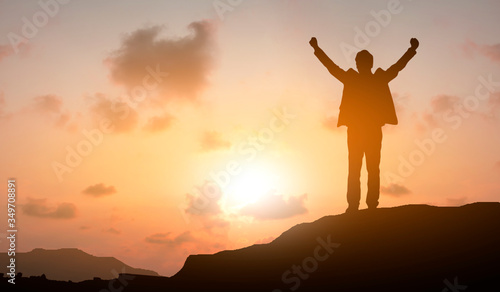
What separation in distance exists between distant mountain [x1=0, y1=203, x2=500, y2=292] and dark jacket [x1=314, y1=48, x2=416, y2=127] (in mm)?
2701

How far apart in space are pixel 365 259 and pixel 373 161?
3.34m

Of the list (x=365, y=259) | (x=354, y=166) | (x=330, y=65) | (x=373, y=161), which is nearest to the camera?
(x=365, y=259)

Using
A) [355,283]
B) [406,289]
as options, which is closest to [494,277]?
[406,289]

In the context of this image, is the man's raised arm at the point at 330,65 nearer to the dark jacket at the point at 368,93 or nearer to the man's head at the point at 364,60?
the dark jacket at the point at 368,93

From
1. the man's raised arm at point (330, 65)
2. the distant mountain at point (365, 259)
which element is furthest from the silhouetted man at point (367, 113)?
the distant mountain at point (365, 259)

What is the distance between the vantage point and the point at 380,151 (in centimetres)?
1430

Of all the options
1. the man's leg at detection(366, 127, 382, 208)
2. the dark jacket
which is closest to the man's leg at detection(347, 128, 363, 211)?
the man's leg at detection(366, 127, 382, 208)

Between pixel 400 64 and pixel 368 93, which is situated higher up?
pixel 400 64

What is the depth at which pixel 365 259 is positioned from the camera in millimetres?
11867

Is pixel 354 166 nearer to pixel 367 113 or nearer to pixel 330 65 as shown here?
pixel 367 113

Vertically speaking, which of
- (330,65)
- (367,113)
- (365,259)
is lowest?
(365,259)

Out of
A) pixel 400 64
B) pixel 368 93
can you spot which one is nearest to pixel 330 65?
pixel 368 93

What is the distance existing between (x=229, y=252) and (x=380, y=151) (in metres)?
5.37

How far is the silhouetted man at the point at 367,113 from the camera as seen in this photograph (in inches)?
558
